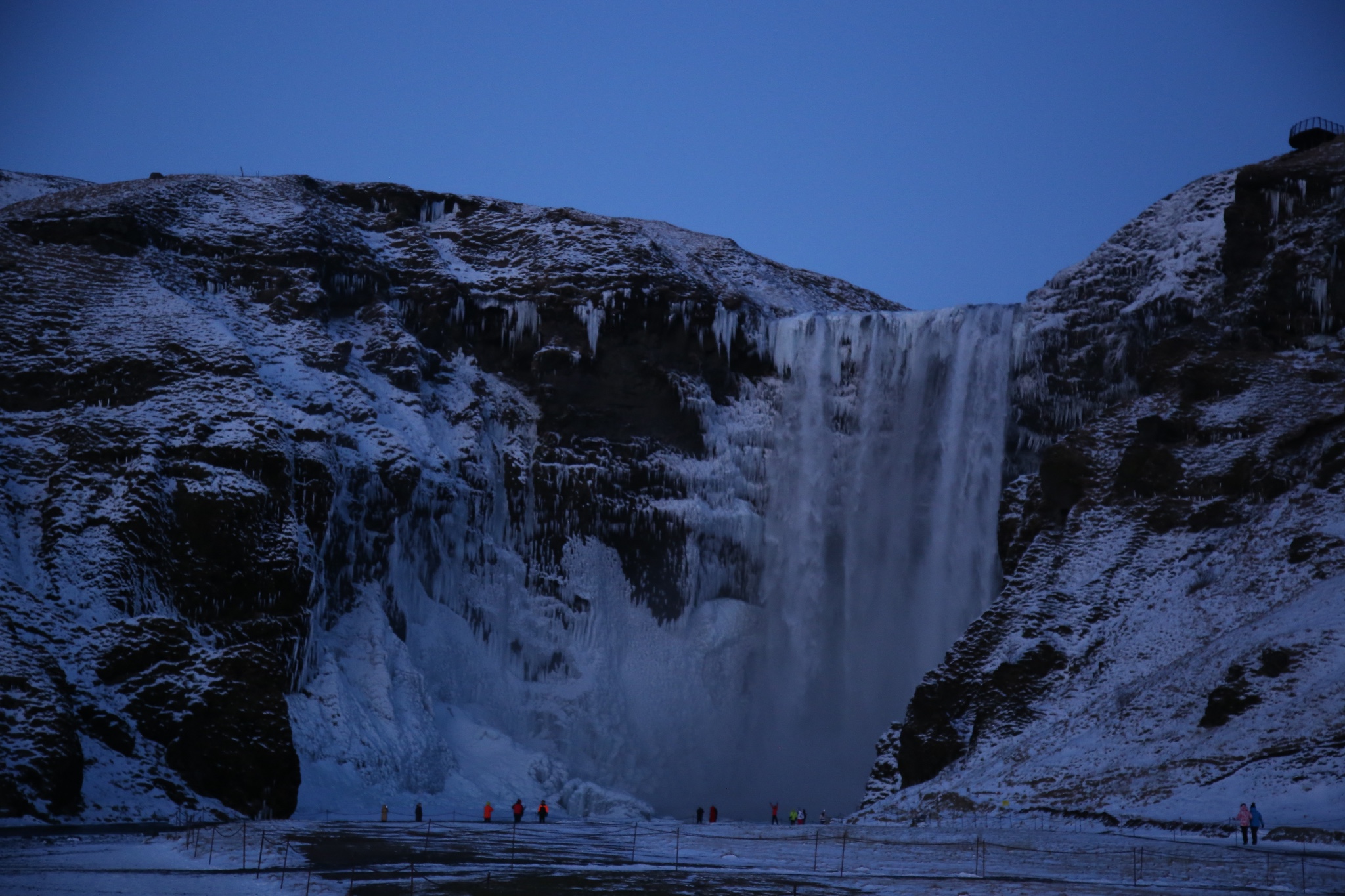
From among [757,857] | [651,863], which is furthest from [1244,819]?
[651,863]

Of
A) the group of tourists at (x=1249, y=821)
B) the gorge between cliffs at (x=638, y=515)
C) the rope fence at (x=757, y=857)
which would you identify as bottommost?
the rope fence at (x=757, y=857)

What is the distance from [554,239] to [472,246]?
183 inches

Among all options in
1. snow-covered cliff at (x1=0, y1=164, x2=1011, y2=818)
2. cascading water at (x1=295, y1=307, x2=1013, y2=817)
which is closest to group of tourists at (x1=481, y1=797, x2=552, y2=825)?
snow-covered cliff at (x1=0, y1=164, x2=1011, y2=818)

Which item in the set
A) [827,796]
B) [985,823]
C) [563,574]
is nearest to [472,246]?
[563,574]

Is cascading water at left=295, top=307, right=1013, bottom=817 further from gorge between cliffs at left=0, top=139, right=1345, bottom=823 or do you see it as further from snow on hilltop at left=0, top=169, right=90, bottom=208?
snow on hilltop at left=0, top=169, right=90, bottom=208

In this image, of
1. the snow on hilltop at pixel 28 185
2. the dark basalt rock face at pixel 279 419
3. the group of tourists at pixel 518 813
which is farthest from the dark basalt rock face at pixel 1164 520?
the snow on hilltop at pixel 28 185

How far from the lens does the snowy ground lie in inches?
1018

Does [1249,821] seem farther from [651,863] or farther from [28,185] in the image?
[28,185]

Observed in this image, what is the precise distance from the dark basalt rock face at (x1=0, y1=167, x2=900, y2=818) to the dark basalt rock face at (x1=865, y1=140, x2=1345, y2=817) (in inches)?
729

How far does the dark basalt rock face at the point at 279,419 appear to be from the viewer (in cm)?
5053

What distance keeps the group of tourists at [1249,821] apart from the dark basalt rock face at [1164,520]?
20.5 ft

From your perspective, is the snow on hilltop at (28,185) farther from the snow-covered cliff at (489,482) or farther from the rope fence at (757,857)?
the rope fence at (757,857)

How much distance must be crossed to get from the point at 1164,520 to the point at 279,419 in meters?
36.7

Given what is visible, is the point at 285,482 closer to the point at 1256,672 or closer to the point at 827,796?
the point at 827,796
